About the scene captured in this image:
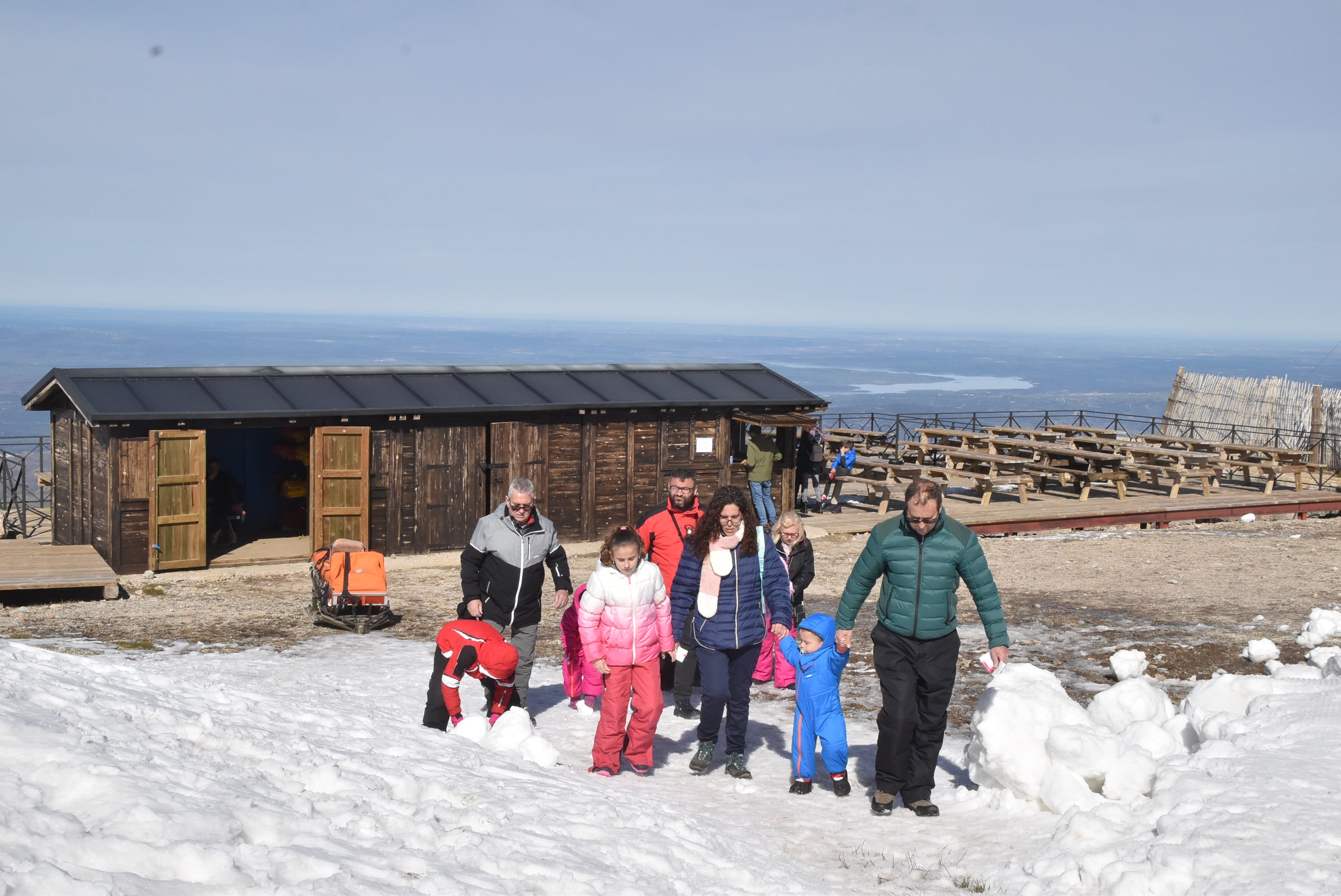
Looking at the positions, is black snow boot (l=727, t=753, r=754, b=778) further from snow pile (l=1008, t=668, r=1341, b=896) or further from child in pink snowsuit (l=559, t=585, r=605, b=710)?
snow pile (l=1008, t=668, r=1341, b=896)

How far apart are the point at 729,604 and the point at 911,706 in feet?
3.53

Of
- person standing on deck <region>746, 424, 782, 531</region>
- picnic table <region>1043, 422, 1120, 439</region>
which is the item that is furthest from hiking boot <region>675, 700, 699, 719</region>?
picnic table <region>1043, 422, 1120, 439</region>

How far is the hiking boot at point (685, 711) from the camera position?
25.6ft

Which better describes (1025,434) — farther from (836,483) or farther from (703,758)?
(703,758)

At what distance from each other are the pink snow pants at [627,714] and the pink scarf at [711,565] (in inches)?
18.1

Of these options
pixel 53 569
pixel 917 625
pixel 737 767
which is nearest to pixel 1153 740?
pixel 917 625

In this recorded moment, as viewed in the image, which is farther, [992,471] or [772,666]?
[992,471]

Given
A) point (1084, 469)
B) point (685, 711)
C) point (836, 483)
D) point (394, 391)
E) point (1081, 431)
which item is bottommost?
point (685, 711)

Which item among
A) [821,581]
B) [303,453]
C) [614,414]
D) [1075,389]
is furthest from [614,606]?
[1075,389]

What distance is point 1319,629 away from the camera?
9.34 metres

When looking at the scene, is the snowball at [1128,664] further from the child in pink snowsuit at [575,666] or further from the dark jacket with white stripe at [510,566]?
the dark jacket with white stripe at [510,566]

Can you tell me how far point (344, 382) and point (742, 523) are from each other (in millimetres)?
9654

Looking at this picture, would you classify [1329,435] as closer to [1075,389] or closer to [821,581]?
[821,581]

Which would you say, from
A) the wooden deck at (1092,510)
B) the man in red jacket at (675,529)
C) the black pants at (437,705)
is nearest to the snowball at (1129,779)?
the man in red jacket at (675,529)
